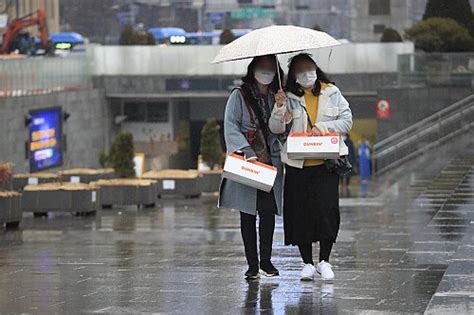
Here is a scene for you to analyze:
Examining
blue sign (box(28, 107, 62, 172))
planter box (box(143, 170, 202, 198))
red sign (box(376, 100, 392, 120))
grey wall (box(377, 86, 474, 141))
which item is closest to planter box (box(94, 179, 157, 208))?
planter box (box(143, 170, 202, 198))

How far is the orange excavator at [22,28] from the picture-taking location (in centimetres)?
4851

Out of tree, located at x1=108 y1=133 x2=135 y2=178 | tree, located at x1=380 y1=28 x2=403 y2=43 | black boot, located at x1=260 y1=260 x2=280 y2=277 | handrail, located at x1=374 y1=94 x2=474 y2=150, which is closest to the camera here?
black boot, located at x1=260 y1=260 x2=280 y2=277

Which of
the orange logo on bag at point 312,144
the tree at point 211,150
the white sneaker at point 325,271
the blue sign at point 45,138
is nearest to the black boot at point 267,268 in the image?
the white sneaker at point 325,271

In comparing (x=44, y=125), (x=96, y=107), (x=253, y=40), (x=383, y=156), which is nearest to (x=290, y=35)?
(x=253, y=40)

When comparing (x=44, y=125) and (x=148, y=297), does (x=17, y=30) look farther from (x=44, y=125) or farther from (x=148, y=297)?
(x=148, y=297)

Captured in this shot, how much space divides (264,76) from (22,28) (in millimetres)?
40527

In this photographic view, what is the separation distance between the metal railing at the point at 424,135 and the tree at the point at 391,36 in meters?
9.27

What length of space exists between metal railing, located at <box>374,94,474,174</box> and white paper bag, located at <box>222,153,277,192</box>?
26.0 m

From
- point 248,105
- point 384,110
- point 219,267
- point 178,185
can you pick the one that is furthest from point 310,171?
point 384,110

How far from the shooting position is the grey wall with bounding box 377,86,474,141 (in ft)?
136

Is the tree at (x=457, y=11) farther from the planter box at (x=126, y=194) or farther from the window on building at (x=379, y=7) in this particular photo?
the planter box at (x=126, y=194)

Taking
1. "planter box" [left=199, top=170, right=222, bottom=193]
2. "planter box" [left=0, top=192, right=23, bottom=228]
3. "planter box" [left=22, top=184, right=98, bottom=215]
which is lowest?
"planter box" [left=199, top=170, right=222, bottom=193]

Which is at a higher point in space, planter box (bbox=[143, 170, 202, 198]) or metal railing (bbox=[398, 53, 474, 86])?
metal railing (bbox=[398, 53, 474, 86])

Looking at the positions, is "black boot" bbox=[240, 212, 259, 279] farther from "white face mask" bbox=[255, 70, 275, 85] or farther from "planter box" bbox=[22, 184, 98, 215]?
"planter box" bbox=[22, 184, 98, 215]
